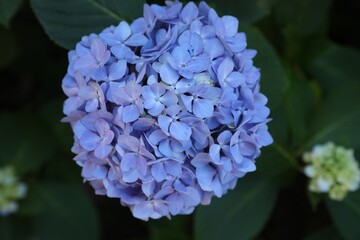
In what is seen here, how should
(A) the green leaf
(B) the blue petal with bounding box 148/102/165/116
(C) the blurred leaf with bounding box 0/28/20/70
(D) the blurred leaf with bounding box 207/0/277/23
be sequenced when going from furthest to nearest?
(C) the blurred leaf with bounding box 0/28/20/70 < (D) the blurred leaf with bounding box 207/0/277/23 < (A) the green leaf < (B) the blue petal with bounding box 148/102/165/116

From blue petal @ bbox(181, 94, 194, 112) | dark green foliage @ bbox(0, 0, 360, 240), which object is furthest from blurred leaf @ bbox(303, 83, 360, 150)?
blue petal @ bbox(181, 94, 194, 112)

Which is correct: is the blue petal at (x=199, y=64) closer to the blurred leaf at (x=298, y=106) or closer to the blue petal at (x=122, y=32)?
the blue petal at (x=122, y=32)

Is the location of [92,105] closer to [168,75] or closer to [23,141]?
[168,75]

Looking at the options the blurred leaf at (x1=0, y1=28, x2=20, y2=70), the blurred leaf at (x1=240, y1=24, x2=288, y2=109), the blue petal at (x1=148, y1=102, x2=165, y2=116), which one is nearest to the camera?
the blue petal at (x1=148, y1=102, x2=165, y2=116)

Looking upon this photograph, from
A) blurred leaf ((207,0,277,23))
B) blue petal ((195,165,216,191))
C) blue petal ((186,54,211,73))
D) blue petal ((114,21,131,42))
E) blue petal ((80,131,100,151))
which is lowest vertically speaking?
blue petal ((195,165,216,191))

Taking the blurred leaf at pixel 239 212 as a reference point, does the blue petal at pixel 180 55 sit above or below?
above

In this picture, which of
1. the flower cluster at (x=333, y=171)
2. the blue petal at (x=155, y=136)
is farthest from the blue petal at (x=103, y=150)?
the flower cluster at (x=333, y=171)

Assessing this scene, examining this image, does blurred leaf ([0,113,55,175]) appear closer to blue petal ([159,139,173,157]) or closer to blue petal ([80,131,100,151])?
blue petal ([80,131,100,151])
